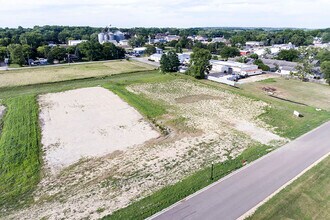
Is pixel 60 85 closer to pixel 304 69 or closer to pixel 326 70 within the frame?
pixel 304 69

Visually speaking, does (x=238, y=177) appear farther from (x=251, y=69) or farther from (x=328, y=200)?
(x=251, y=69)

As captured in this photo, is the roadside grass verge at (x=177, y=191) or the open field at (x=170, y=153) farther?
the open field at (x=170, y=153)

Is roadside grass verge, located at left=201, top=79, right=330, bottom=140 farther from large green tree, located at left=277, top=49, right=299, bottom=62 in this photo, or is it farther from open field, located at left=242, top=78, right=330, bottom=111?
large green tree, located at left=277, top=49, right=299, bottom=62

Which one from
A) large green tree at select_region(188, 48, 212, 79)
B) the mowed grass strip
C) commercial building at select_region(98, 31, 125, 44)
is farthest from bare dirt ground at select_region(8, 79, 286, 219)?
commercial building at select_region(98, 31, 125, 44)

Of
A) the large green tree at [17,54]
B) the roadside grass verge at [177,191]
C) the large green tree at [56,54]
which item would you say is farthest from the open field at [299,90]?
the large green tree at [17,54]

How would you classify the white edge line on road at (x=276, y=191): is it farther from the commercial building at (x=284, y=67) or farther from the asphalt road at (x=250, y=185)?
the commercial building at (x=284, y=67)
